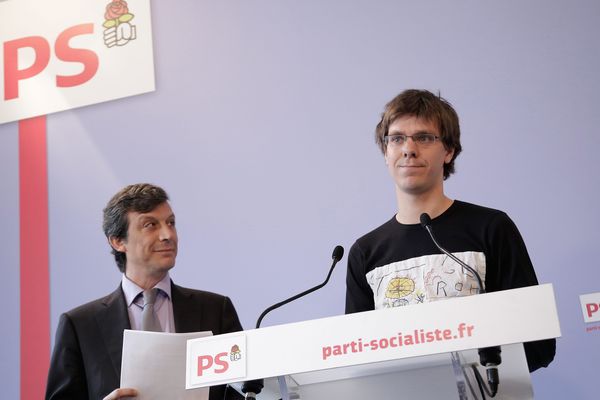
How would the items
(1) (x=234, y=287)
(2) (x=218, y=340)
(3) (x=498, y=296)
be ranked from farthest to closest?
(1) (x=234, y=287), (2) (x=218, y=340), (3) (x=498, y=296)

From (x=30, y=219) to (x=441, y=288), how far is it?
94.3 inches

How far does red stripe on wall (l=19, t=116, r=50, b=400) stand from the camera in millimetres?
3377

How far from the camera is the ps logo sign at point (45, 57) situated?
3.71 metres

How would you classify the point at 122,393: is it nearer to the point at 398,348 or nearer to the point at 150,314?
the point at 150,314

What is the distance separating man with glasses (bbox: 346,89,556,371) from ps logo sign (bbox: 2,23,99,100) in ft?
6.57

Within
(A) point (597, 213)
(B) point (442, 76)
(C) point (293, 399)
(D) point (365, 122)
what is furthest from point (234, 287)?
(C) point (293, 399)

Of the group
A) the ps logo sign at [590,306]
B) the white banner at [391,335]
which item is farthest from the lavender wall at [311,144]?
the white banner at [391,335]

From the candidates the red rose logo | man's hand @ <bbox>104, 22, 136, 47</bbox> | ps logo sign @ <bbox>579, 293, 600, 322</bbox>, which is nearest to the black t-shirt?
ps logo sign @ <bbox>579, 293, 600, 322</bbox>

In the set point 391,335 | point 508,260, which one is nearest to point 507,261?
point 508,260

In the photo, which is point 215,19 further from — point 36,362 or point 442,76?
point 36,362

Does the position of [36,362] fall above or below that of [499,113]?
below

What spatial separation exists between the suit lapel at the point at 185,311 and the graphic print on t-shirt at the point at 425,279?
631mm

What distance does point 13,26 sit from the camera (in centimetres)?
388

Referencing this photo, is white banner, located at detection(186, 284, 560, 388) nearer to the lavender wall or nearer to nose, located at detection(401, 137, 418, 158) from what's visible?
nose, located at detection(401, 137, 418, 158)
